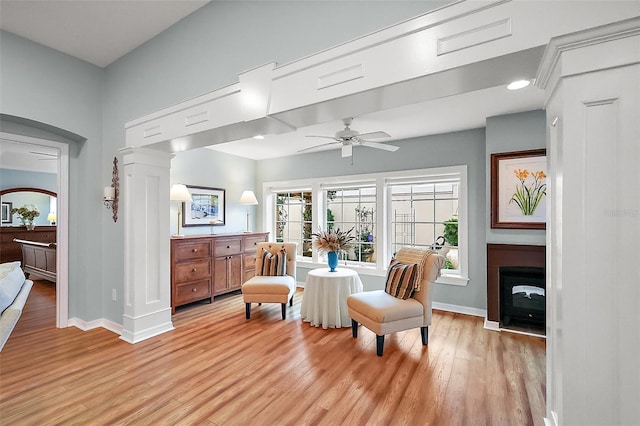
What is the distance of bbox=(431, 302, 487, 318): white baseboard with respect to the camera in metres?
3.99

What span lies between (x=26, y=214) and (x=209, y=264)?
596 centimetres

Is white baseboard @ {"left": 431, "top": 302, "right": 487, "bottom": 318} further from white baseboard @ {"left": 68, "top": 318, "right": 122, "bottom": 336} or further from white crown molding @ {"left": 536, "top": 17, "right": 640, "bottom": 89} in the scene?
white baseboard @ {"left": 68, "top": 318, "right": 122, "bottom": 336}

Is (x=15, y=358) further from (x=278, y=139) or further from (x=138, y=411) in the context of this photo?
(x=278, y=139)

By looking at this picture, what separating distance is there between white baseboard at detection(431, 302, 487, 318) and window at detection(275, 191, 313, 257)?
2501 mm

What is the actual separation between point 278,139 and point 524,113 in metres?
3.21

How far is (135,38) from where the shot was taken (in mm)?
2896

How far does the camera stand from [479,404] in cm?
207

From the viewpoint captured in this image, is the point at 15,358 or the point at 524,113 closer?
the point at 15,358

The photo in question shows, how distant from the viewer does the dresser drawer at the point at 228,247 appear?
4668mm

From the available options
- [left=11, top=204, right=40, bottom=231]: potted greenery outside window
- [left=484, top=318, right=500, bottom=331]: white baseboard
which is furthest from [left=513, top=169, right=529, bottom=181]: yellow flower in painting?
[left=11, top=204, right=40, bottom=231]: potted greenery outside window

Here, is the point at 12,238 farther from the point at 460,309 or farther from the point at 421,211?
the point at 460,309

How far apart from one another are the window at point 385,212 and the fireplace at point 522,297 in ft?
1.97

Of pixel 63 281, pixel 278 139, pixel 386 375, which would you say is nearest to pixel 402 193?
pixel 278 139

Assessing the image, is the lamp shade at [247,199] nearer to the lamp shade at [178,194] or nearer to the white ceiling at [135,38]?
the lamp shade at [178,194]
